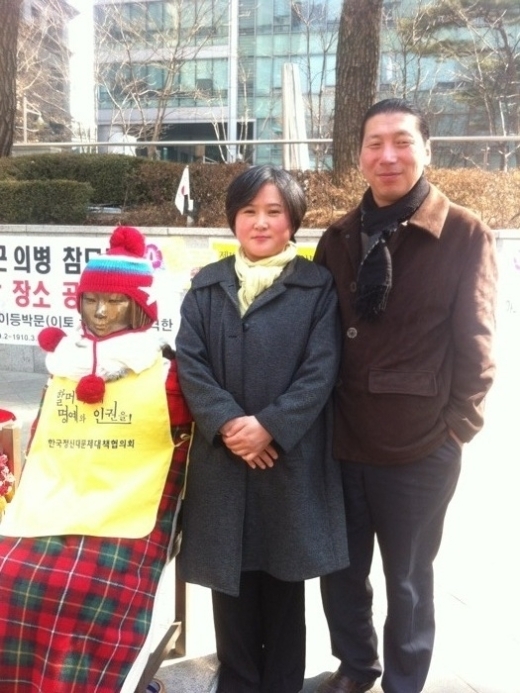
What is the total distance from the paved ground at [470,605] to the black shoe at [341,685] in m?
0.07

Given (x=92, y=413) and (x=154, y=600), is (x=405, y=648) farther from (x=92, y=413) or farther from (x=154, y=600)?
(x=92, y=413)

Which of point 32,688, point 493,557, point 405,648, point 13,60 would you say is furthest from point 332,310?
point 13,60

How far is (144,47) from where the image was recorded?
1914cm

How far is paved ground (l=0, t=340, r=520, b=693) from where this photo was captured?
2588 mm

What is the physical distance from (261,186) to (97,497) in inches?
42.5

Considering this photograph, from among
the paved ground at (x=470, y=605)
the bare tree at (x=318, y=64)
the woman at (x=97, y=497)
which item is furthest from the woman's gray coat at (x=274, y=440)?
the bare tree at (x=318, y=64)

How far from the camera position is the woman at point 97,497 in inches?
74.2

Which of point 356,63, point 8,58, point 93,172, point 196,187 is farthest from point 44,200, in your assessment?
point 356,63

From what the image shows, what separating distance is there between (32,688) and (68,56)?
18.4m

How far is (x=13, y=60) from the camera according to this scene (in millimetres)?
7867

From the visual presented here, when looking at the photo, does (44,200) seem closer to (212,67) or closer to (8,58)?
(8,58)

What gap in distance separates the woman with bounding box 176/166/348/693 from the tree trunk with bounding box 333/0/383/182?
211 inches

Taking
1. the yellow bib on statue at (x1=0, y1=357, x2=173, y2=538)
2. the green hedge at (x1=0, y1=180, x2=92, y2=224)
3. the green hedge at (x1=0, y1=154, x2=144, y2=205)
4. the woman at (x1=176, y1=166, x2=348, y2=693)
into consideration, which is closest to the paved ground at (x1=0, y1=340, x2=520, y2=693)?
the woman at (x1=176, y1=166, x2=348, y2=693)

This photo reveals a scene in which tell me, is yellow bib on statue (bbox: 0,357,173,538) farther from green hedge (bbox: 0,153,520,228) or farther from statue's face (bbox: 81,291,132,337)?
green hedge (bbox: 0,153,520,228)
